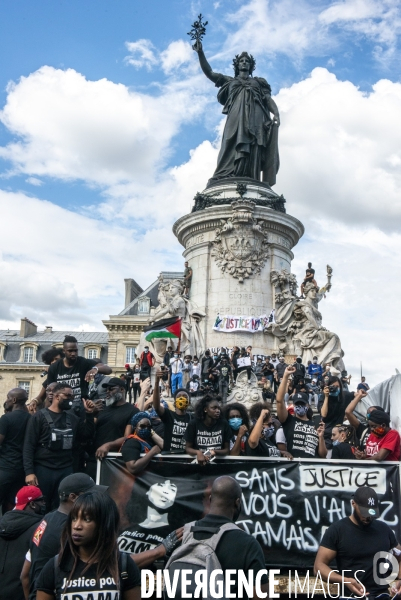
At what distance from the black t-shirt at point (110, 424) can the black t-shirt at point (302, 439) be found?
77.1 inches

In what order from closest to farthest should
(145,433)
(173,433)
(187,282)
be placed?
1. (145,433)
2. (173,433)
3. (187,282)

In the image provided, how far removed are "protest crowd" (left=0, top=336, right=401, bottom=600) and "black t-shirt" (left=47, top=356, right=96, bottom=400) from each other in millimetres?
14

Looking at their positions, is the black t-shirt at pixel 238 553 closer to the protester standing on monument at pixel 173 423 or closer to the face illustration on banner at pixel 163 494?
the face illustration on banner at pixel 163 494

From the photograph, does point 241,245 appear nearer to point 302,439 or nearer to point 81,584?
point 302,439

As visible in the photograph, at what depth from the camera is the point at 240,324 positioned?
70.5 feet

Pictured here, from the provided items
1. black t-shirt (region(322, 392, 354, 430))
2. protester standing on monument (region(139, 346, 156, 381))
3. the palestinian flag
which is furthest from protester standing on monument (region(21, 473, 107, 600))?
protester standing on monument (region(139, 346, 156, 381))

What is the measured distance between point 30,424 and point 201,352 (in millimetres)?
13784

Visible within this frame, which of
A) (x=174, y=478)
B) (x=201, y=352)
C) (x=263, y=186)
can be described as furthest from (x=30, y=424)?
(x=263, y=186)

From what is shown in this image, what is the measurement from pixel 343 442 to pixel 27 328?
197 ft

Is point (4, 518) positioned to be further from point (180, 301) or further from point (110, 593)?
point (180, 301)

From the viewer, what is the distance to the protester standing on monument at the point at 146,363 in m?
21.0

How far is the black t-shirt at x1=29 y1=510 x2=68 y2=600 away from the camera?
4.59m

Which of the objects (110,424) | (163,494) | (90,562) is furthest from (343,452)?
(90,562)

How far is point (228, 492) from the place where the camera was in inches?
165
